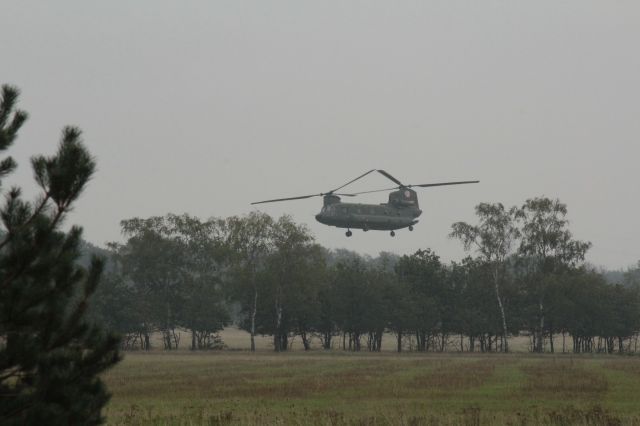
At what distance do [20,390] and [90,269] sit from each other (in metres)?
1.74

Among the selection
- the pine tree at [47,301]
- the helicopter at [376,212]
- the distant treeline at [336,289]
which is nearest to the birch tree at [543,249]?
the distant treeline at [336,289]

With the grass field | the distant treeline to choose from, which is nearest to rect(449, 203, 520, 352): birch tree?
the distant treeline

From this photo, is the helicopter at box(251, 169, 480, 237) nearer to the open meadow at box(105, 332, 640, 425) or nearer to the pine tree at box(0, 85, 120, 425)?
the open meadow at box(105, 332, 640, 425)

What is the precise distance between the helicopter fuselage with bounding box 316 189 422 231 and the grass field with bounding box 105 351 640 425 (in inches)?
704

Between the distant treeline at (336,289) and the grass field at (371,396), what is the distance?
5773 cm

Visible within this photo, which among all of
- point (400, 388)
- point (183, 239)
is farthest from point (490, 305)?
point (400, 388)

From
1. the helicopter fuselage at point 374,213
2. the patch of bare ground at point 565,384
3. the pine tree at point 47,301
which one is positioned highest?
the helicopter fuselage at point 374,213

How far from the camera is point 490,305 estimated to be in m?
124

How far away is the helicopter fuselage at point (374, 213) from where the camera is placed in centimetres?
7594

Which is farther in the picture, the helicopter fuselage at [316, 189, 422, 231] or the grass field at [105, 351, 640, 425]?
the helicopter fuselage at [316, 189, 422, 231]

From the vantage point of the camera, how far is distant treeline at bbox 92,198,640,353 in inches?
4678

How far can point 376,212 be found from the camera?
257ft

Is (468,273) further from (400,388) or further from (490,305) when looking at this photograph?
(400,388)

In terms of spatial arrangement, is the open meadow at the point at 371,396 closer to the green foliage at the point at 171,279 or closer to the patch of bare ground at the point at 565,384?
the patch of bare ground at the point at 565,384
